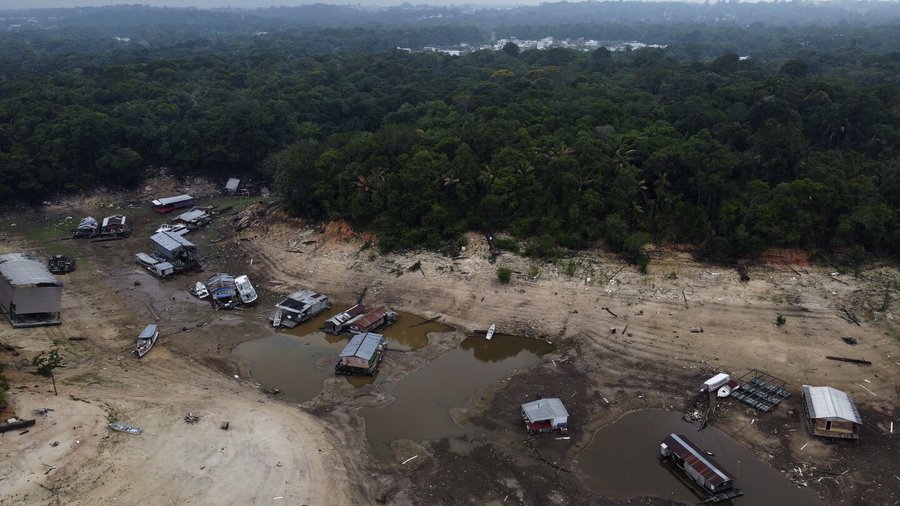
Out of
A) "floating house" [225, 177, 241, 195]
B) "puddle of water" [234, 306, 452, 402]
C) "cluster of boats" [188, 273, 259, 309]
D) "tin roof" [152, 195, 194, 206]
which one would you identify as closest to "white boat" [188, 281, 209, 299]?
"cluster of boats" [188, 273, 259, 309]

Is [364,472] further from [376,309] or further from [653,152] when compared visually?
[653,152]

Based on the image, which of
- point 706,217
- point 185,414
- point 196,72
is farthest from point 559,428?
point 196,72

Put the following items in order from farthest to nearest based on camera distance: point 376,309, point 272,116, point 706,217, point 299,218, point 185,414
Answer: point 272,116 → point 299,218 → point 706,217 → point 376,309 → point 185,414

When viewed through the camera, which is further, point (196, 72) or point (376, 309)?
point (196, 72)

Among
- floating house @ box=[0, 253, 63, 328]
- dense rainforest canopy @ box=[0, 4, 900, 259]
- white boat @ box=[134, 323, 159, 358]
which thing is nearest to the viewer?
white boat @ box=[134, 323, 159, 358]

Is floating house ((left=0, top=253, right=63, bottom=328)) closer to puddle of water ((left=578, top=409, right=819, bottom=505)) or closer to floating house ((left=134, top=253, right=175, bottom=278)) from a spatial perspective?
floating house ((left=134, top=253, right=175, bottom=278))
